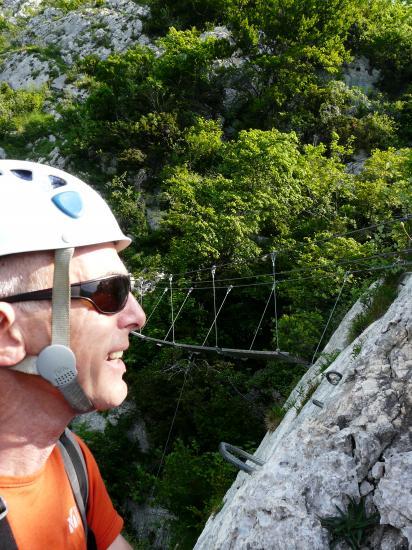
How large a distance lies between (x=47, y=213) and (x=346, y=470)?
179 cm

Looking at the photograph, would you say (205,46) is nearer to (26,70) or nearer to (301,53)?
(301,53)

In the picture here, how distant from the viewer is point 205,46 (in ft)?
53.7

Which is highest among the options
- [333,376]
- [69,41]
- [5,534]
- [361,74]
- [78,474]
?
[5,534]

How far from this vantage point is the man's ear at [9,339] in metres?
0.81

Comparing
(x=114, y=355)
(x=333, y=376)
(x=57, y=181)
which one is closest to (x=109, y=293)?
(x=114, y=355)

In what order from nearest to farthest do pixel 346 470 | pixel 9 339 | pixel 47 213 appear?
pixel 9 339
pixel 47 213
pixel 346 470

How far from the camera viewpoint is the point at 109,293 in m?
0.92

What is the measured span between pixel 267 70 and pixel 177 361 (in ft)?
37.2

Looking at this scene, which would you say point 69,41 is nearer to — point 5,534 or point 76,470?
point 76,470

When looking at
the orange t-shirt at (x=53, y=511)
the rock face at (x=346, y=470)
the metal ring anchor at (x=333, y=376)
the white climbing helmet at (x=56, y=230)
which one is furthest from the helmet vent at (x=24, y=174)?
the metal ring anchor at (x=333, y=376)

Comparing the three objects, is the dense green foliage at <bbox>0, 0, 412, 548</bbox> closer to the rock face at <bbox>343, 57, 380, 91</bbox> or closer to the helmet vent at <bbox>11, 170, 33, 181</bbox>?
the rock face at <bbox>343, 57, 380, 91</bbox>

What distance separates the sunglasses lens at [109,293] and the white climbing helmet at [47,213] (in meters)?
0.09

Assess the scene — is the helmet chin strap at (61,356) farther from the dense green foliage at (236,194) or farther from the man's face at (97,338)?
the dense green foliage at (236,194)

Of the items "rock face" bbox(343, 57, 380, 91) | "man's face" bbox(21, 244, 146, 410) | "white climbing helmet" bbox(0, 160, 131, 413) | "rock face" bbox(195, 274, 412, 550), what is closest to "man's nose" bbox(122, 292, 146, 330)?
"man's face" bbox(21, 244, 146, 410)
